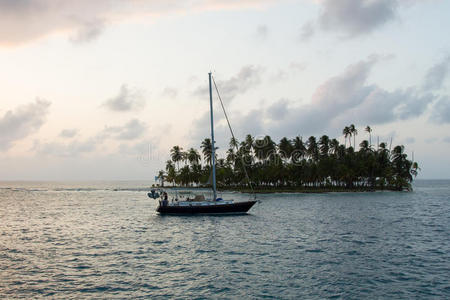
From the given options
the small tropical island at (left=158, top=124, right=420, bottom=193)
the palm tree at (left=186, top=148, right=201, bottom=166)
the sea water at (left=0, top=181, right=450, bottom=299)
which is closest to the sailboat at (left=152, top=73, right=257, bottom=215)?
the sea water at (left=0, top=181, right=450, bottom=299)

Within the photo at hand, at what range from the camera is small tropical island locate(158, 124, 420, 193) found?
126m

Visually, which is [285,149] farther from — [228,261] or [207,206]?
[228,261]

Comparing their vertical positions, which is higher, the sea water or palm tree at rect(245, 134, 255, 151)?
palm tree at rect(245, 134, 255, 151)

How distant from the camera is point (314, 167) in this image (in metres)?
129

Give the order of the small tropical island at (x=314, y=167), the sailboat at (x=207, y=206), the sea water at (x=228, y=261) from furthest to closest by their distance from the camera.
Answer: the small tropical island at (x=314, y=167), the sailboat at (x=207, y=206), the sea water at (x=228, y=261)

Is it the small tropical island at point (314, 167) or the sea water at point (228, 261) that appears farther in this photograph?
the small tropical island at point (314, 167)

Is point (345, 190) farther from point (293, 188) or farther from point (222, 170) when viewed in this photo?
point (222, 170)

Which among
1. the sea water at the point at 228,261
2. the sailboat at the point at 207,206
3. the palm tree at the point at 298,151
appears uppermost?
the palm tree at the point at 298,151

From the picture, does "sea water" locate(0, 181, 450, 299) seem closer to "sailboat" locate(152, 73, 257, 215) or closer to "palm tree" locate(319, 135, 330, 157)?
"sailboat" locate(152, 73, 257, 215)

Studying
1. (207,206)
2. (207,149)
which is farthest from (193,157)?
(207,206)

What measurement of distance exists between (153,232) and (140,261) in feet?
46.1

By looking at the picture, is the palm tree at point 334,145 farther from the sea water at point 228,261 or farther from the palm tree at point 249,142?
the sea water at point 228,261

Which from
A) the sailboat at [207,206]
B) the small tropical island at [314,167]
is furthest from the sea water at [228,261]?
the small tropical island at [314,167]

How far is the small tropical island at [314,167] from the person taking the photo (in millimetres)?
126312
